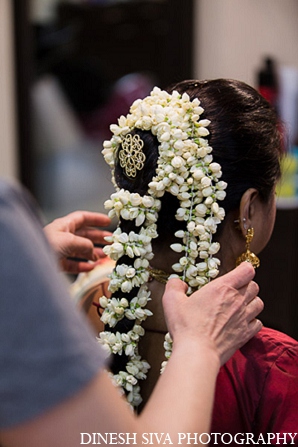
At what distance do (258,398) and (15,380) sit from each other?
552mm

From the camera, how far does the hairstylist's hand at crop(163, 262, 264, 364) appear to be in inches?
34.4

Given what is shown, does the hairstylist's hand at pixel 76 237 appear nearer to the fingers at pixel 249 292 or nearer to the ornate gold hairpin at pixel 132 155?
the ornate gold hairpin at pixel 132 155

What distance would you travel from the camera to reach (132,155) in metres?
1.10

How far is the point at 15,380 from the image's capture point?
0.61m

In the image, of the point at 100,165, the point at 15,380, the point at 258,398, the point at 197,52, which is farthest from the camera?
the point at 100,165

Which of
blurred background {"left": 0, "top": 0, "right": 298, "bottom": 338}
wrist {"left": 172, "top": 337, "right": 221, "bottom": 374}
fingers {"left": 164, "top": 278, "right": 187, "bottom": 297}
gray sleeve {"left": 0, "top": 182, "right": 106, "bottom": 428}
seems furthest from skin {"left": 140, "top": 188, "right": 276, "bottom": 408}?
blurred background {"left": 0, "top": 0, "right": 298, "bottom": 338}

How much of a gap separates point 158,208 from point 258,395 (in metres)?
0.34

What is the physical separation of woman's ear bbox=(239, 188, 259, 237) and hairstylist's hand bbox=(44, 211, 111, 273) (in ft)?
1.23

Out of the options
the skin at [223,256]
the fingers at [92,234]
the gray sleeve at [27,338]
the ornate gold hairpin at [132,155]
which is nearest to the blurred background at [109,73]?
the fingers at [92,234]

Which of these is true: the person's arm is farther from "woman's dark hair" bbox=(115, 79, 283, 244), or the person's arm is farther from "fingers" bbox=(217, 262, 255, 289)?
"woman's dark hair" bbox=(115, 79, 283, 244)

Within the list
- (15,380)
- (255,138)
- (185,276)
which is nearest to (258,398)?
(185,276)

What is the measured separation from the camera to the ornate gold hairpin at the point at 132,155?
109 cm

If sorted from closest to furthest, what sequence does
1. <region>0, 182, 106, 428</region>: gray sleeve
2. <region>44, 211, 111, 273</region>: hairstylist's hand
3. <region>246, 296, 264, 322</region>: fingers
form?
1. <region>0, 182, 106, 428</region>: gray sleeve
2. <region>246, 296, 264, 322</region>: fingers
3. <region>44, 211, 111, 273</region>: hairstylist's hand

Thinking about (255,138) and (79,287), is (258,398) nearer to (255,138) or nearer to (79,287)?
(255,138)
